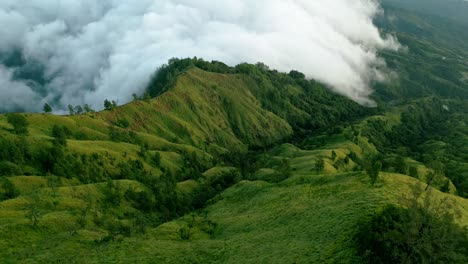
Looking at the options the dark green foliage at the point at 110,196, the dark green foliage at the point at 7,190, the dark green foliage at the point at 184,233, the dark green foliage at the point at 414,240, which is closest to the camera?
the dark green foliage at the point at 414,240

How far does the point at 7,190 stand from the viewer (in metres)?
176

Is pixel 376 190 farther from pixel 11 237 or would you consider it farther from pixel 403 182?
pixel 11 237

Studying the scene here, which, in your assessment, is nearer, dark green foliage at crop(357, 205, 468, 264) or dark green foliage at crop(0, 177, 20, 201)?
dark green foliage at crop(357, 205, 468, 264)

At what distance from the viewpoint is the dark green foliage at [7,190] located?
174 m

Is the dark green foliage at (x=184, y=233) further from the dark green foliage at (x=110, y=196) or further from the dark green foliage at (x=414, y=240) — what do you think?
the dark green foliage at (x=110, y=196)

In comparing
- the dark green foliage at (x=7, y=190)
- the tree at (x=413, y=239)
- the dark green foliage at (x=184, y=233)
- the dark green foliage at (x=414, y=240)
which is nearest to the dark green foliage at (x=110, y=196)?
the dark green foliage at (x=7, y=190)

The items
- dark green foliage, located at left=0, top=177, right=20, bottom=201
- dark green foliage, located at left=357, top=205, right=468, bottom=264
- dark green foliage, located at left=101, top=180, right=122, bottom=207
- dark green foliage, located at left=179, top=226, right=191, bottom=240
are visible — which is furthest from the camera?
dark green foliage, located at left=101, top=180, right=122, bottom=207

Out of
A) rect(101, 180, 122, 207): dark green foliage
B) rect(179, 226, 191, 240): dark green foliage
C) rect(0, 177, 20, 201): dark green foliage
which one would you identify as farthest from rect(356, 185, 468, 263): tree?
rect(0, 177, 20, 201): dark green foliage

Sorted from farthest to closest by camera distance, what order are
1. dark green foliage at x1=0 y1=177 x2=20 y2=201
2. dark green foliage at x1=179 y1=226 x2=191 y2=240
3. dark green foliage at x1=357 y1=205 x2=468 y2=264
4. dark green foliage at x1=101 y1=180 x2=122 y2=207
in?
dark green foliage at x1=101 y1=180 x2=122 y2=207 → dark green foliage at x1=0 y1=177 x2=20 y2=201 → dark green foliage at x1=179 y1=226 x2=191 y2=240 → dark green foliage at x1=357 y1=205 x2=468 y2=264

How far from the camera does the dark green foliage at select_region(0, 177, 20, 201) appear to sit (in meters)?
174

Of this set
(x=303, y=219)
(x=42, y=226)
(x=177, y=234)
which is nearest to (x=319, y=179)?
(x=303, y=219)

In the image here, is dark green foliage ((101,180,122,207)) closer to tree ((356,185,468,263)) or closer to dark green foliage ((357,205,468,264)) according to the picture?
tree ((356,185,468,263))

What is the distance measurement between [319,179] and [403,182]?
4240 centimetres

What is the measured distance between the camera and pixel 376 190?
108 m
